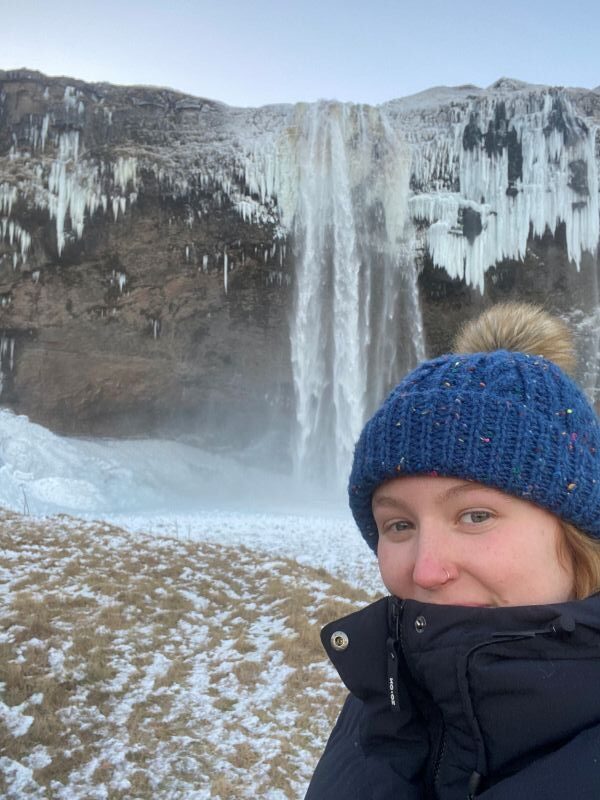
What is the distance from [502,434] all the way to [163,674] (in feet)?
18.6

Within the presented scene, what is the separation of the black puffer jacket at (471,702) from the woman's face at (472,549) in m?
0.07

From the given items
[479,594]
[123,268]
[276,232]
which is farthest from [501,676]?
[123,268]

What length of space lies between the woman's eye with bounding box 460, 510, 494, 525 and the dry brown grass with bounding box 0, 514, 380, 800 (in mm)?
3789

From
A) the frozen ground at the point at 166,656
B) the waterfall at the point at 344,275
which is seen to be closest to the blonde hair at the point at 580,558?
the frozen ground at the point at 166,656

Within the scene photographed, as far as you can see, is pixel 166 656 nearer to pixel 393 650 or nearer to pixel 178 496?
Result: pixel 393 650

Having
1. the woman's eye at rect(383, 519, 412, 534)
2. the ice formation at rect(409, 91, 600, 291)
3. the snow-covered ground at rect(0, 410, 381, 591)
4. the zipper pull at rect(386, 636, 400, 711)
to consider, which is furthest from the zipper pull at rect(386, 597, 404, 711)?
the ice formation at rect(409, 91, 600, 291)

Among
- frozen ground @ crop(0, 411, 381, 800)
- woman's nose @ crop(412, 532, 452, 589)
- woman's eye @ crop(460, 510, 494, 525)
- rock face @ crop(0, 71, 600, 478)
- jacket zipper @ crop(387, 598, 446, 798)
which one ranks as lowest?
frozen ground @ crop(0, 411, 381, 800)

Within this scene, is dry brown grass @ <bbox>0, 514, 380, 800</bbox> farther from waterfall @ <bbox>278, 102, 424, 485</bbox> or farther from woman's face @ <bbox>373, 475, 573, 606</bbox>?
waterfall @ <bbox>278, 102, 424, 485</bbox>

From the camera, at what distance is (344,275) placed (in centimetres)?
2491

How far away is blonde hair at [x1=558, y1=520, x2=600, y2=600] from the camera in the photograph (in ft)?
4.10

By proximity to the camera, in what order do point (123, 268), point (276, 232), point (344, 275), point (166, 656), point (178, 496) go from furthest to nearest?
point (344, 275)
point (123, 268)
point (276, 232)
point (178, 496)
point (166, 656)

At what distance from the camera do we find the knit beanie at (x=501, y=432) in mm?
1265

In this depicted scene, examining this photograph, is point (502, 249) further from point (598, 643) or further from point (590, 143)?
point (598, 643)

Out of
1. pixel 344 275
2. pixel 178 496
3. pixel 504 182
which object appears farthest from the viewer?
pixel 344 275
